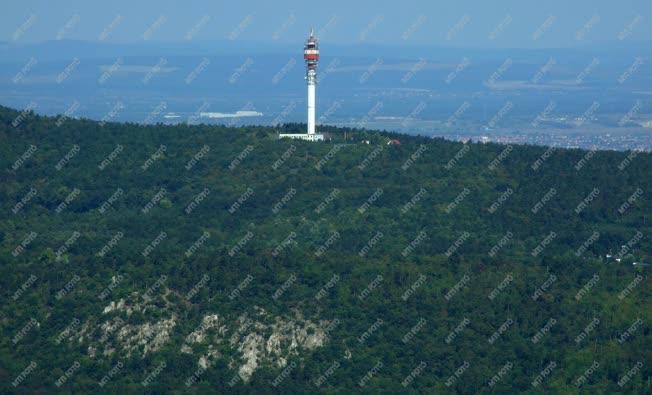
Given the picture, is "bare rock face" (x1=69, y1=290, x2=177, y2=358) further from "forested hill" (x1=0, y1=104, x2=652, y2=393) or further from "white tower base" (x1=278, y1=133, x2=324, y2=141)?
"white tower base" (x1=278, y1=133, x2=324, y2=141)

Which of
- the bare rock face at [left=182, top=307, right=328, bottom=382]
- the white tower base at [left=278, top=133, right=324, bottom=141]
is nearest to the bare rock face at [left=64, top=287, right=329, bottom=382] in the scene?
the bare rock face at [left=182, top=307, right=328, bottom=382]

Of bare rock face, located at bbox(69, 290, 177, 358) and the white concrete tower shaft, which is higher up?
the white concrete tower shaft

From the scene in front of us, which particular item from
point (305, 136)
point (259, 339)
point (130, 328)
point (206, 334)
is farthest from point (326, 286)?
point (305, 136)

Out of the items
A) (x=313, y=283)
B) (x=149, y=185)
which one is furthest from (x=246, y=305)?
(x=149, y=185)

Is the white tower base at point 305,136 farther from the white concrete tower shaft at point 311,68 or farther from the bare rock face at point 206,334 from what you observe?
the bare rock face at point 206,334

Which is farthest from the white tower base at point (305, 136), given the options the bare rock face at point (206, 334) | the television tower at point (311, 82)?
the bare rock face at point (206, 334)

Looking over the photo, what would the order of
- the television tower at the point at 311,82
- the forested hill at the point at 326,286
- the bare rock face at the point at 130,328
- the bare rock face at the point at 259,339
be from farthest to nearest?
the television tower at the point at 311,82 < the bare rock face at the point at 130,328 < the bare rock face at the point at 259,339 < the forested hill at the point at 326,286

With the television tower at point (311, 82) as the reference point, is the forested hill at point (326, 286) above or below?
below

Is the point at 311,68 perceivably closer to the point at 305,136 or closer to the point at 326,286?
the point at 305,136
